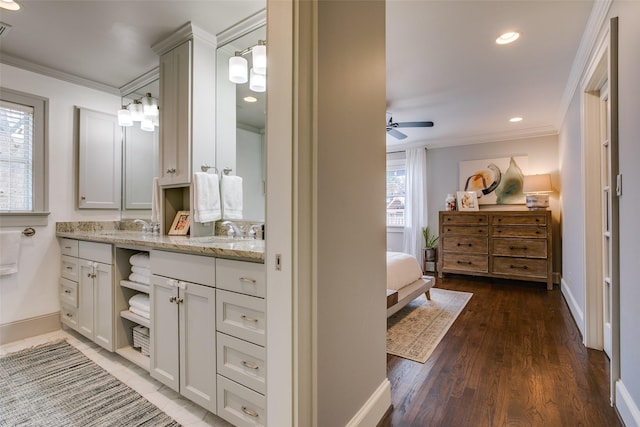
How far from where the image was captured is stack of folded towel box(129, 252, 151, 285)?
1932mm

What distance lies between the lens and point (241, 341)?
1303 millimetres

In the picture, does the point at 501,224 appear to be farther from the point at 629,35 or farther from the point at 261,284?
the point at 261,284

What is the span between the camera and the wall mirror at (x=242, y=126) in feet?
7.30

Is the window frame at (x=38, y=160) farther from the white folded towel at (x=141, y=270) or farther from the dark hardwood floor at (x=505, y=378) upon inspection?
the dark hardwood floor at (x=505, y=378)

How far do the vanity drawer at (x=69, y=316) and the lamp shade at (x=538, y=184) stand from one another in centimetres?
533

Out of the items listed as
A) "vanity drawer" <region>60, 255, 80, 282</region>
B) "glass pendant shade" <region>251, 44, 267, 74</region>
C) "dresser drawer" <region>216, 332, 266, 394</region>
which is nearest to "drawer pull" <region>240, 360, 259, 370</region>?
"dresser drawer" <region>216, 332, 266, 394</region>

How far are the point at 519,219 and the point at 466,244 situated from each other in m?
0.78

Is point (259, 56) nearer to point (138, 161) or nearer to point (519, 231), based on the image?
point (138, 161)

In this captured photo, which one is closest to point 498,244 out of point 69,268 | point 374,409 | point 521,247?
point 521,247

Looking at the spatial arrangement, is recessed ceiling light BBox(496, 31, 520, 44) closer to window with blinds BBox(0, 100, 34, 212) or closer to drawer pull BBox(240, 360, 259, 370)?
A: drawer pull BBox(240, 360, 259, 370)

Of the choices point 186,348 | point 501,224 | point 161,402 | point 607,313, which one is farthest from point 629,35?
point 501,224

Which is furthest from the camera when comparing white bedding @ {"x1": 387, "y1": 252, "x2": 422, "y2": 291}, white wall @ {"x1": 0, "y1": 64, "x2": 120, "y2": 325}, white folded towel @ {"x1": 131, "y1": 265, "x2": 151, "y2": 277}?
white bedding @ {"x1": 387, "y1": 252, "x2": 422, "y2": 291}

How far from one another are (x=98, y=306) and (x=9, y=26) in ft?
6.80

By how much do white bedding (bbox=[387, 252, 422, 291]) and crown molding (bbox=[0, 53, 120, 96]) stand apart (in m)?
3.31
